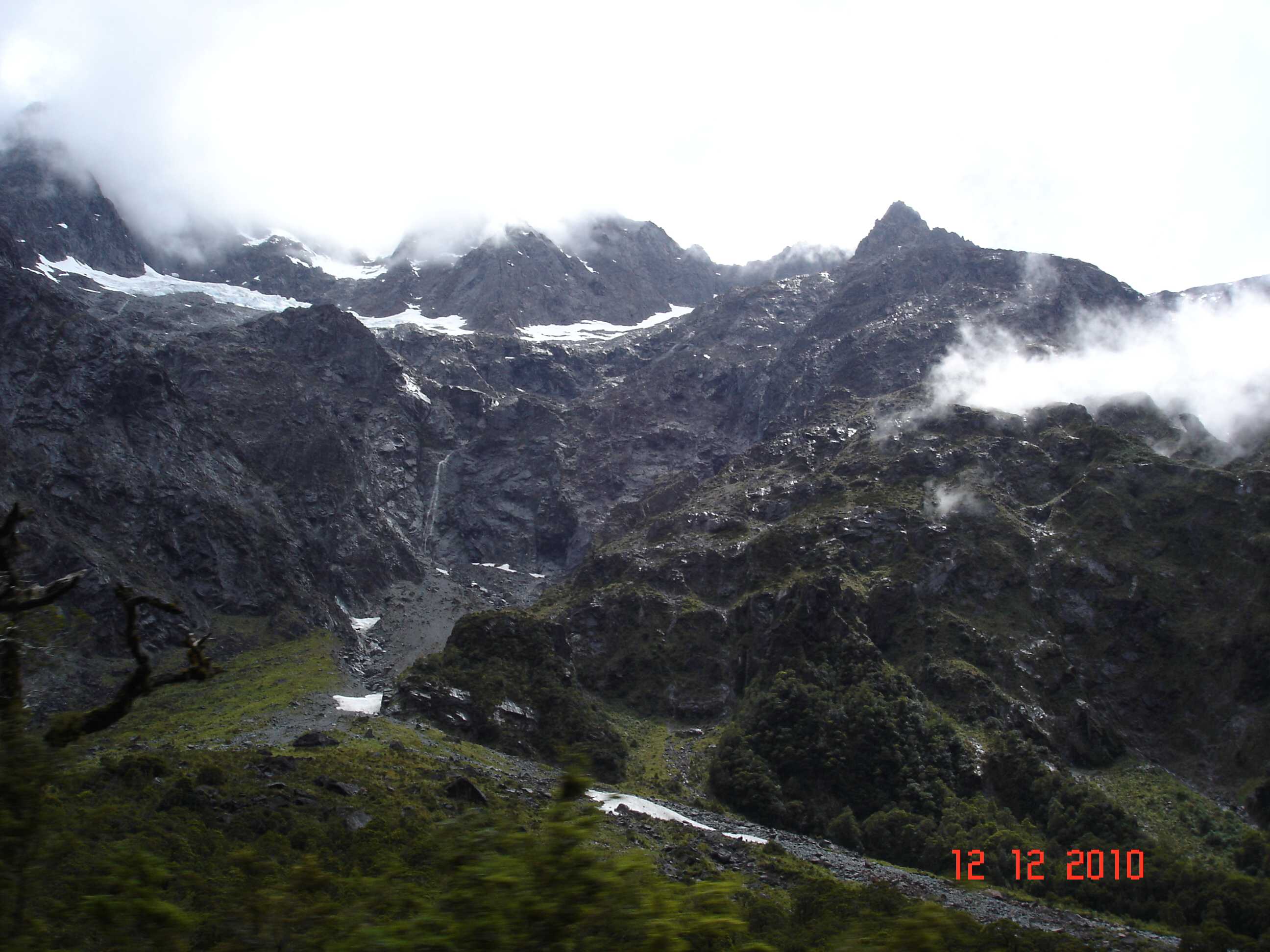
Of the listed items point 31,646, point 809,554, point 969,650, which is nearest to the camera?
point 31,646

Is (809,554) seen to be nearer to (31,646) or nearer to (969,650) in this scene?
(969,650)

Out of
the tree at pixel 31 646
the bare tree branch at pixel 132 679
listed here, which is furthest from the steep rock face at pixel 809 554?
the tree at pixel 31 646

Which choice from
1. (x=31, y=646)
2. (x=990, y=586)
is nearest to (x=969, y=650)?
(x=990, y=586)

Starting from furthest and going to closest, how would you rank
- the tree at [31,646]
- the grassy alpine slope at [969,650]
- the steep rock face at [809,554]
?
the steep rock face at [809,554] < the grassy alpine slope at [969,650] < the tree at [31,646]

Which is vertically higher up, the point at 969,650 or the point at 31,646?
the point at 31,646

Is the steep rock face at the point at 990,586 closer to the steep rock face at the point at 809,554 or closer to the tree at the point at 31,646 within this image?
the steep rock face at the point at 809,554

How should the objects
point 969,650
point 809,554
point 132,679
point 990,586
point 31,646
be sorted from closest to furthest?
point 31,646
point 132,679
point 969,650
point 990,586
point 809,554

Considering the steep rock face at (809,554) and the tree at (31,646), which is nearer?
the tree at (31,646)

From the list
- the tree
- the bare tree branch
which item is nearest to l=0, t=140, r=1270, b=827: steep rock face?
the bare tree branch

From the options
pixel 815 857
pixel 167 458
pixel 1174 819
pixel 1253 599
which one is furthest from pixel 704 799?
pixel 167 458

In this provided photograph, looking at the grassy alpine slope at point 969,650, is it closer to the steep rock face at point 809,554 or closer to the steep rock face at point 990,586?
the steep rock face at point 990,586

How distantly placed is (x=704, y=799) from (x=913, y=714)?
83.3 ft

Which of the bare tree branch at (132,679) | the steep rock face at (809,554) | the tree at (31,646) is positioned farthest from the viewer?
the steep rock face at (809,554)

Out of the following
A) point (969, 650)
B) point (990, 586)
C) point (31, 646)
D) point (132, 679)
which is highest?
point (31, 646)
